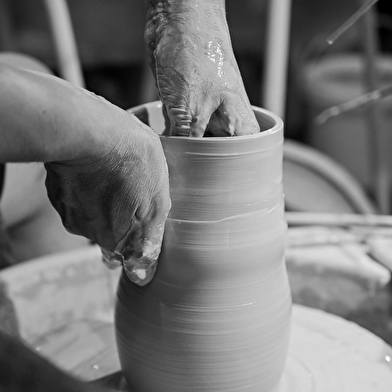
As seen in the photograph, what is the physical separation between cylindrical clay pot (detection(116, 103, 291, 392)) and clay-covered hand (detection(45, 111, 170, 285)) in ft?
0.11

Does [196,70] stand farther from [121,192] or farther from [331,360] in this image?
[331,360]

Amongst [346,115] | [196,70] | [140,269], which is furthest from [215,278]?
[346,115]

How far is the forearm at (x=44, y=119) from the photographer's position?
466mm

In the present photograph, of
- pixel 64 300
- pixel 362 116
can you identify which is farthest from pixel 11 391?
pixel 362 116

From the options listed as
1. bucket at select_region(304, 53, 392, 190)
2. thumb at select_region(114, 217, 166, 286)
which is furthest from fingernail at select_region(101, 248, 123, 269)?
bucket at select_region(304, 53, 392, 190)

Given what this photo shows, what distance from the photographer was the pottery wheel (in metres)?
0.78

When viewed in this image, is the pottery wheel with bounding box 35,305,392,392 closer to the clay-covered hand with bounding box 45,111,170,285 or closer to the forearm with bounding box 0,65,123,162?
the clay-covered hand with bounding box 45,111,170,285

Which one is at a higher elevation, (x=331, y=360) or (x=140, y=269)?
(x=140, y=269)

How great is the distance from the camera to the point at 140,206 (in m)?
0.59

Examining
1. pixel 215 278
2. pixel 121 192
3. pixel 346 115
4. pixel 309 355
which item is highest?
pixel 121 192

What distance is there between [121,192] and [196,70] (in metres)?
0.17

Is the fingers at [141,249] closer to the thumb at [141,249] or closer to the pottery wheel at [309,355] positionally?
the thumb at [141,249]

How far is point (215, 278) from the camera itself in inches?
26.1

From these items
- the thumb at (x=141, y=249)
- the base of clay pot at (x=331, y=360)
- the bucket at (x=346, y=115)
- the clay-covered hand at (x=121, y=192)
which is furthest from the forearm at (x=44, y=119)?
the bucket at (x=346, y=115)
